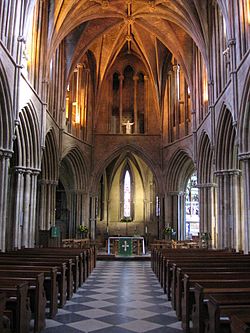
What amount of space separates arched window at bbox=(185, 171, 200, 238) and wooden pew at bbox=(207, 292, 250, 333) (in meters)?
27.5

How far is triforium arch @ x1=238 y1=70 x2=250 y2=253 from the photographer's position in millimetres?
14602

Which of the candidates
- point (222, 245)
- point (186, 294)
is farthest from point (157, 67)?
point (186, 294)

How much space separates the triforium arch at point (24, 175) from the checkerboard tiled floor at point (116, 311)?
240 inches

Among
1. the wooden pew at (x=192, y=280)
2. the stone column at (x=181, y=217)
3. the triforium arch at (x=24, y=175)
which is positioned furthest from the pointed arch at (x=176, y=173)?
the wooden pew at (x=192, y=280)

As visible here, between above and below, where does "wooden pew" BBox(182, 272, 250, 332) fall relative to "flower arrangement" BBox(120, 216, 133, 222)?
below

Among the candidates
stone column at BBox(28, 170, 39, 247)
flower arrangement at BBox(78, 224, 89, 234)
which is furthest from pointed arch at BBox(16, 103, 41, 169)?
flower arrangement at BBox(78, 224, 89, 234)

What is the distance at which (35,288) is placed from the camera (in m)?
6.99

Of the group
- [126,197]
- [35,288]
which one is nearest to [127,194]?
[126,197]

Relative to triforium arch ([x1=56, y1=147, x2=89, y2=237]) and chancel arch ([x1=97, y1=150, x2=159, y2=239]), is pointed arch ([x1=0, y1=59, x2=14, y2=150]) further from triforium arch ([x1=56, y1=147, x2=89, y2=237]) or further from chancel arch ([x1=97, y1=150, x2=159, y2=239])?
chancel arch ([x1=97, y1=150, x2=159, y2=239])

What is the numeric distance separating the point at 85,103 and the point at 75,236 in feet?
33.5

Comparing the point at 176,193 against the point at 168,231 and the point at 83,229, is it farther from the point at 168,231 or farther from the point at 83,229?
the point at 83,229

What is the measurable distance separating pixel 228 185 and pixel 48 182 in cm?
1089

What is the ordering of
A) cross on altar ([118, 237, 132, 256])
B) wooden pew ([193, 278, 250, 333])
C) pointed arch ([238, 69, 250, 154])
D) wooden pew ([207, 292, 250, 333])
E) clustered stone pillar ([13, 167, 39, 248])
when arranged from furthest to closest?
cross on altar ([118, 237, 132, 256])
clustered stone pillar ([13, 167, 39, 248])
pointed arch ([238, 69, 250, 154])
wooden pew ([193, 278, 250, 333])
wooden pew ([207, 292, 250, 333])

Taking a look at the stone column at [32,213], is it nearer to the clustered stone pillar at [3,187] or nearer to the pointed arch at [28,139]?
the pointed arch at [28,139]
